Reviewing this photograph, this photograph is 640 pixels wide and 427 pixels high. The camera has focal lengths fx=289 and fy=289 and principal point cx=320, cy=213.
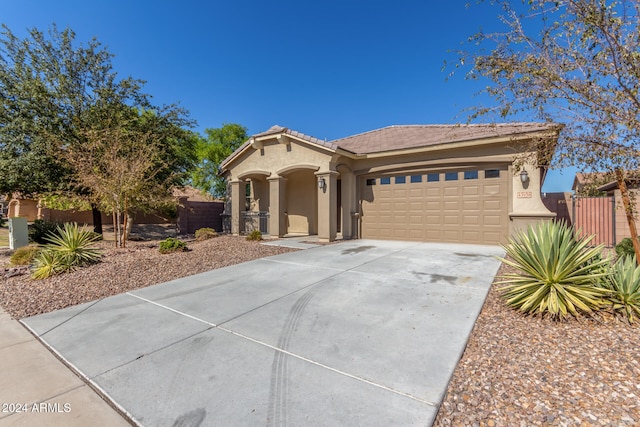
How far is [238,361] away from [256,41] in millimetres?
16672

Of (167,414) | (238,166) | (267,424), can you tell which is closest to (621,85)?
(267,424)

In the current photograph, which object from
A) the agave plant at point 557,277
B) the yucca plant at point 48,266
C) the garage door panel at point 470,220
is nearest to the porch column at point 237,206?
the yucca plant at point 48,266

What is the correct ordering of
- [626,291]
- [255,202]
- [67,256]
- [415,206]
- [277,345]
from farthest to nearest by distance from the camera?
[255,202] → [415,206] → [67,256] → [626,291] → [277,345]

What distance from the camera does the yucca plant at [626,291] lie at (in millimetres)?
3607

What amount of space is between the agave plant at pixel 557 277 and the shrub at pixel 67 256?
9.21m

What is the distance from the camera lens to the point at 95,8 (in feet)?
35.8

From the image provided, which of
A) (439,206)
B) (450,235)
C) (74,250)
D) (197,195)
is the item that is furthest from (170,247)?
(197,195)

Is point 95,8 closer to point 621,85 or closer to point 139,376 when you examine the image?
point 139,376

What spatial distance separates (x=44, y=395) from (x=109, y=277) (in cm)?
436

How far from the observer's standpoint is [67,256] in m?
7.09

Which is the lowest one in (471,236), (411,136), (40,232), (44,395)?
(44,395)

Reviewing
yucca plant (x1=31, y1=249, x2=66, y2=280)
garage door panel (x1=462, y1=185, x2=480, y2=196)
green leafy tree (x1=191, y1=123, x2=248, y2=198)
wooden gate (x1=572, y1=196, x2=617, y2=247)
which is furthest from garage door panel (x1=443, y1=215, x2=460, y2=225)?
green leafy tree (x1=191, y1=123, x2=248, y2=198)

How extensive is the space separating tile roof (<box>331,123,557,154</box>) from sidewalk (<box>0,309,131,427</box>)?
995cm

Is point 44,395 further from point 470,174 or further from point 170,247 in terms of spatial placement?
point 470,174
